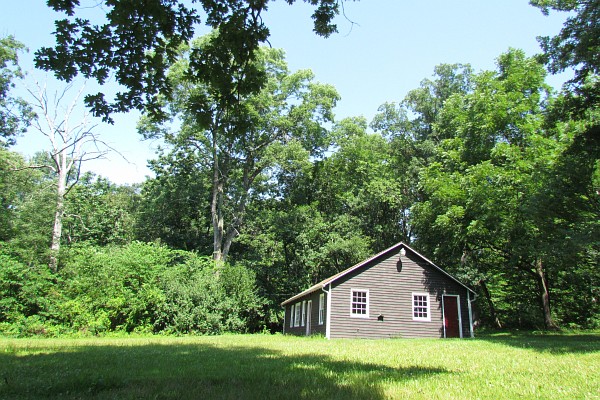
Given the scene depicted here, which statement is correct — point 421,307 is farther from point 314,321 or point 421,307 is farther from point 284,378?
point 284,378

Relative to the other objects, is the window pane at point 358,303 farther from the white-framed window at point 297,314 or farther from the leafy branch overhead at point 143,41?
the leafy branch overhead at point 143,41

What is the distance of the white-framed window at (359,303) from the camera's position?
23797 mm

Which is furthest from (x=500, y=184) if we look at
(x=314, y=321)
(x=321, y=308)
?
(x=314, y=321)

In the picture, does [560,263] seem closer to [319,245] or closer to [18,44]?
[319,245]

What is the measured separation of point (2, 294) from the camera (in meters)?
23.5

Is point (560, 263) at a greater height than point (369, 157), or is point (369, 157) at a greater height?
point (369, 157)

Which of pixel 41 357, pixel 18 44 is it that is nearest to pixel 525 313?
pixel 41 357

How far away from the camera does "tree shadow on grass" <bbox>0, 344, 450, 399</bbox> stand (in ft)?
17.6

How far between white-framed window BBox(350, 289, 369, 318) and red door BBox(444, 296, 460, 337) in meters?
4.63

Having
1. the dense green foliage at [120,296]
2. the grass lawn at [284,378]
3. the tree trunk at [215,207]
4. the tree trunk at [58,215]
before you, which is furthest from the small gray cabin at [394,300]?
the tree trunk at [58,215]

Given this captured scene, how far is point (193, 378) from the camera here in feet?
21.5

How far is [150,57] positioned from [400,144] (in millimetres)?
36224

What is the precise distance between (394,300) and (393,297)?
0.56 feet

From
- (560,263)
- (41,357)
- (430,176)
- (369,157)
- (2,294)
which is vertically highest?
(369,157)
